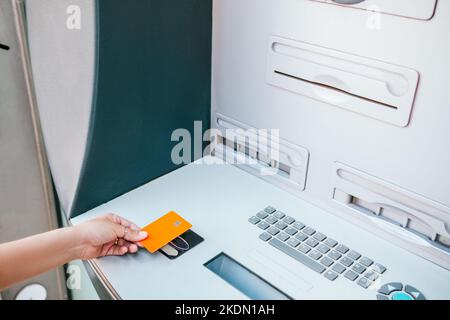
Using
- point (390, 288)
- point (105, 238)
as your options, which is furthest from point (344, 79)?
point (105, 238)

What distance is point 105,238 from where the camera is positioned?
74 centimetres

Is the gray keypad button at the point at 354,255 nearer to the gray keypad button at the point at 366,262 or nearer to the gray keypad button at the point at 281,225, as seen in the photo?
the gray keypad button at the point at 366,262

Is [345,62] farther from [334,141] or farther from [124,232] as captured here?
[124,232]

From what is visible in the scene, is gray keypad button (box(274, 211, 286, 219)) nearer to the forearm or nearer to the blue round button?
the blue round button

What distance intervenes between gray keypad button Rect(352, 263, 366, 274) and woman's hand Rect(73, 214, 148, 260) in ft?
1.14

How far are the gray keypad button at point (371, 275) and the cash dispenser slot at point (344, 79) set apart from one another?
24 cm

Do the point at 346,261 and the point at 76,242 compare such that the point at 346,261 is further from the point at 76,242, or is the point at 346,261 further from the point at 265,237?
the point at 76,242

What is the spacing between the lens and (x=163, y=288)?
0.69 meters

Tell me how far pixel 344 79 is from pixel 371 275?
12.5 inches

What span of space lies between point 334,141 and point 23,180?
2.32 ft

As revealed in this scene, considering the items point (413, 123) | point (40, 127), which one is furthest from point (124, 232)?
point (413, 123)

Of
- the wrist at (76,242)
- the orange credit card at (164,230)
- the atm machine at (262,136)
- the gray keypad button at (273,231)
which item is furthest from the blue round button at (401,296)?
the wrist at (76,242)

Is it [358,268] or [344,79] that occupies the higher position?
[344,79]

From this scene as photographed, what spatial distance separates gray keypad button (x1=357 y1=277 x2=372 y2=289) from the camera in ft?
2.24
